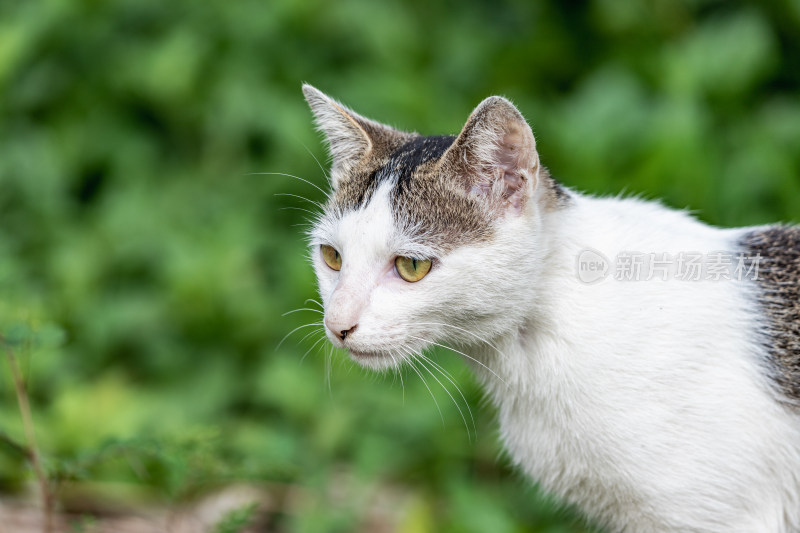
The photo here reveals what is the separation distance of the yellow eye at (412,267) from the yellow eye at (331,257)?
9.9 inches

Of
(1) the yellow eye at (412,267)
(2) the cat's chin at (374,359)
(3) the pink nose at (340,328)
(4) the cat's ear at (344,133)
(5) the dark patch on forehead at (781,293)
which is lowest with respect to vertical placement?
(2) the cat's chin at (374,359)

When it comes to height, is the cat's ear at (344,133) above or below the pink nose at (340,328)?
above

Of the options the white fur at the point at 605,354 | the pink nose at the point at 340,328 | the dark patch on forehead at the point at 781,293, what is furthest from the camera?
the dark patch on forehead at the point at 781,293

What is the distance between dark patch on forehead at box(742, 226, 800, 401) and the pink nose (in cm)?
118

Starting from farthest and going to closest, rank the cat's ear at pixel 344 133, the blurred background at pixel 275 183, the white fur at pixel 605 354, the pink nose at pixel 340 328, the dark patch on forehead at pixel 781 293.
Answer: the blurred background at pixel 275 183 → the cat's ear at pixel 344 133 → the dark patch on forehead at pixel 781 293 → the white fur at pixel 605 354 → the pink nose at pixel 340 328

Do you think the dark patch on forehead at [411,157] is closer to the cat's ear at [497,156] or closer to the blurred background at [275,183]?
the cat's ear at [497,156]

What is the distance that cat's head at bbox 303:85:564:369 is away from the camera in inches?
89.0

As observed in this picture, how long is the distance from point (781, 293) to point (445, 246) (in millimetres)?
1022

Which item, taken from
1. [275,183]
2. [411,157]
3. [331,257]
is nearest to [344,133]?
[411,157]

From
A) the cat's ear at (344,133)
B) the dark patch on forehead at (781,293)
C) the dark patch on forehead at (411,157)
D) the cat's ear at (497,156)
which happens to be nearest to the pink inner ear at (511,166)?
the cat's ear at (497,156)

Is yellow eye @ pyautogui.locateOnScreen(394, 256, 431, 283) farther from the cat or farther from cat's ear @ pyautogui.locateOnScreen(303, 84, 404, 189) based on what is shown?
cat's ear @ pyautogui.locateOnScreen(303, 84, 404, 189)

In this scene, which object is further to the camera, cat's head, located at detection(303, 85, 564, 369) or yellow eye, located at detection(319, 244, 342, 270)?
yellow eye, located at detection(319, 244, 342, 270)

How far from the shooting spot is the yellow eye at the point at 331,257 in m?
2.53

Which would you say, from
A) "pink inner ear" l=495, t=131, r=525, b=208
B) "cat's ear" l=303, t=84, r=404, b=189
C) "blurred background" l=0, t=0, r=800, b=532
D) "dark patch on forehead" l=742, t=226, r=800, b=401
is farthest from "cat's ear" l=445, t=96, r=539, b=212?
"blurred background" l=0, t=0, r=800, b=532
